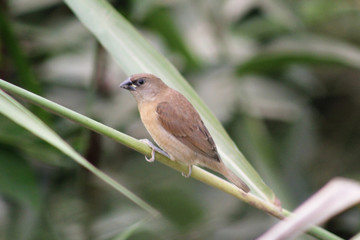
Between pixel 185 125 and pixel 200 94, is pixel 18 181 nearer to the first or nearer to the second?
pixel 185 125

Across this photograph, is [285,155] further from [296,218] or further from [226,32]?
[296,218]

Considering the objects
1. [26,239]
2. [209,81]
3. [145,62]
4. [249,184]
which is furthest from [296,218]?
[209,81]

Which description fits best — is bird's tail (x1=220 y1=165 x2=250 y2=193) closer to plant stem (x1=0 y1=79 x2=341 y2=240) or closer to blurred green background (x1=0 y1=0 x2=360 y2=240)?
plant stem (x1=0 y1=79 x2=341 y2=240)

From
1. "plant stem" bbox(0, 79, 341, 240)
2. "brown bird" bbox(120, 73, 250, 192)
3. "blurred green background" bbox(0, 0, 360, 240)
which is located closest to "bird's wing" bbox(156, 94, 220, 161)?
"brown bird" bbox(120, 73, 250, 192)

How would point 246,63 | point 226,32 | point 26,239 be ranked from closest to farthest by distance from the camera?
point 26,239
point 246,63
point 226,32

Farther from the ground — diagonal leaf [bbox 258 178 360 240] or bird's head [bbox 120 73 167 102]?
bird's head [bbox 120 73 167 102]
